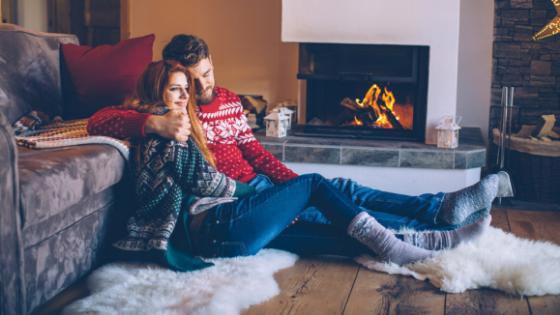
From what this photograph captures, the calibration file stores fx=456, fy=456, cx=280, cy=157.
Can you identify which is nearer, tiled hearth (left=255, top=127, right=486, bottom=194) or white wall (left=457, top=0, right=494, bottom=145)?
tiled hearth (left=255, top=127, right=486, bottom=194)

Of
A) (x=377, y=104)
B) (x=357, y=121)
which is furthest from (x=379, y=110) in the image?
(x=357, y=121)

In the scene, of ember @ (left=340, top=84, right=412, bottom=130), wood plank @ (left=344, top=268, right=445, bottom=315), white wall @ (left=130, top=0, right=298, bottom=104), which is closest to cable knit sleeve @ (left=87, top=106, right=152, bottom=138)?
wood plank @ (left=344, top=268, right=445, bottom=315)

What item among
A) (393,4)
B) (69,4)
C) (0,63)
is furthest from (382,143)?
(69,4)

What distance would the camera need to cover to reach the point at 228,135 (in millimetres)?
1904

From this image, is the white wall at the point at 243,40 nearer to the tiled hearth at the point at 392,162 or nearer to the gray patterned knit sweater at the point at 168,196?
the tiled hearth at the point at 392,162

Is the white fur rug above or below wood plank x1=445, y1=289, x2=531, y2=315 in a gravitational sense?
above

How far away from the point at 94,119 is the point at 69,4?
10.9 ft

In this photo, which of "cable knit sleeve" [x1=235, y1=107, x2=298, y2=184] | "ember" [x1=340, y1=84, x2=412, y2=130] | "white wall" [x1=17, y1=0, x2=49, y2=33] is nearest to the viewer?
"cable knit sleeve" [x1=235, y1=107, x2=298, y2=184]

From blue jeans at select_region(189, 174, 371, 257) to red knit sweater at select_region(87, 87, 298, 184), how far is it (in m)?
0.30

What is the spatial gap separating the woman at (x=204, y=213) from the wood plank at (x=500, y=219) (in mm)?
645

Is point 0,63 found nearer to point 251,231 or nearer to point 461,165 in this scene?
point 251,231

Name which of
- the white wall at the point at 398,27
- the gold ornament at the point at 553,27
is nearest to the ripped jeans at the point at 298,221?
the white wall at the point at 398,27

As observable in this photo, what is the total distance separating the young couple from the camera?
1530mm

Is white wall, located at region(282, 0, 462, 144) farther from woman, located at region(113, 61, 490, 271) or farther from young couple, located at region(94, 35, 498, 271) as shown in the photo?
woman, located at region(113, 61, 490, 271)
